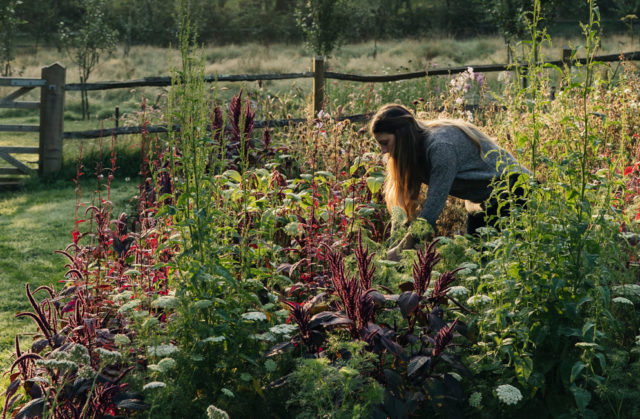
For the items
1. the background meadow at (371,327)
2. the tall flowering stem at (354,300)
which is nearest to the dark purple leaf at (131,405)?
the background meadow at (371,327)

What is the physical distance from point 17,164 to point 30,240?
2.83 metres

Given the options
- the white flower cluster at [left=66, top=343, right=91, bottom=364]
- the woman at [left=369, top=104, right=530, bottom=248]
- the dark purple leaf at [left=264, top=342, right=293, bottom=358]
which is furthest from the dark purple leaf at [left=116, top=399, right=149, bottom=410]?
the woman at [left=369, top=104, right=530, bottom=248]

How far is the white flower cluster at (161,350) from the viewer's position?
2.44 m

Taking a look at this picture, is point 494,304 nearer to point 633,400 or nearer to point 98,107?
point 633,400

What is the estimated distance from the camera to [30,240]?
6.36 metres

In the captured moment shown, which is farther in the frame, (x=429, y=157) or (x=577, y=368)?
(x=429, y=157)

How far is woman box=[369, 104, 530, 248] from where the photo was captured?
12.6 ft

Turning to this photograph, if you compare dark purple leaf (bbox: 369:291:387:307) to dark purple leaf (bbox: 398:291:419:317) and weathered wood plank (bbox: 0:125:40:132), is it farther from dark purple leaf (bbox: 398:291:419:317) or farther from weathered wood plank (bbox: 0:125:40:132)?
weathered wood plank (bbox: 0:125:40:132)

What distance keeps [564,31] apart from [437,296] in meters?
37.6

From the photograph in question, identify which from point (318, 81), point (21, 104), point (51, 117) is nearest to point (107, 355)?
point (318, 81)

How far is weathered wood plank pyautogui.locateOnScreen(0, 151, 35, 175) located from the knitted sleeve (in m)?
6.73

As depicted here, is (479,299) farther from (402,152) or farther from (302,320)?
(402,152)

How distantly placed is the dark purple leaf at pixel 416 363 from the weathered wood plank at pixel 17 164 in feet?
25.5

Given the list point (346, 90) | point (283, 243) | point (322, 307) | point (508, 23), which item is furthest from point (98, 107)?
point (322, 307)
